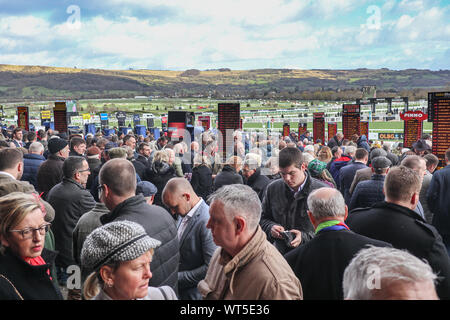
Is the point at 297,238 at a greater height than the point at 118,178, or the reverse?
the point at 118,178

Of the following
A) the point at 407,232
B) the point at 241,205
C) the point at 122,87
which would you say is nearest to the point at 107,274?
the point at 241,205

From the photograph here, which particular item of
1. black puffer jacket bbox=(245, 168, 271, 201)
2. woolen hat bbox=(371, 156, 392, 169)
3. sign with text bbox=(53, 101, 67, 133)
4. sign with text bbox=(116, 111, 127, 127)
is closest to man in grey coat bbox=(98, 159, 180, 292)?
woolen hat bbox=(371, 156, 392, 169)

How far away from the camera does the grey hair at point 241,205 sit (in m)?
2.53

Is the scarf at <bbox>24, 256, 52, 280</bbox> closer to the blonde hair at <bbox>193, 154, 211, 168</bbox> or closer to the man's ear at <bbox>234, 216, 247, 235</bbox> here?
the man's ear at <bbox>234, 216, 247, 235</bbox>

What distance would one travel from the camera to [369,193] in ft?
16.3

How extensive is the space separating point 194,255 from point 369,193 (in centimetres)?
236

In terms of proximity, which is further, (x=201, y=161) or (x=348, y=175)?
(x=201, y=161)

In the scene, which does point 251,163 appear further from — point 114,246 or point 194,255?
point 114,246

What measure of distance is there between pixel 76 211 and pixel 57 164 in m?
1.71

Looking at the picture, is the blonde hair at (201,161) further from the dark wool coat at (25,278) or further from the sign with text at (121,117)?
the sign with text at (121,117)

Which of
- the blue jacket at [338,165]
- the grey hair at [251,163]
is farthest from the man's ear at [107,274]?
the blue jacket at [338,165]

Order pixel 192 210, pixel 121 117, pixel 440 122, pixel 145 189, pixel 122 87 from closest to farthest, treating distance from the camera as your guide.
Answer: pixel 192 210, pixel 145 189, pixel 440 122, pixel 121 117, pixel 122 87
